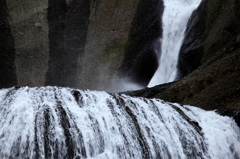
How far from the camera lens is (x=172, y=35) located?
9.69 meters

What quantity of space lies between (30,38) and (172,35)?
5.18 m

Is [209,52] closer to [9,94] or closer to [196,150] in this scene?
[196,150]

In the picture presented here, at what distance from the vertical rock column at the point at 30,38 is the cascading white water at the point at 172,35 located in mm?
4211

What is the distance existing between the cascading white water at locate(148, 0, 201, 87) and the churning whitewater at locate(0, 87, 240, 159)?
4161 mm

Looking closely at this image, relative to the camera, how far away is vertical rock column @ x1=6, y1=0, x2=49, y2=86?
936cm

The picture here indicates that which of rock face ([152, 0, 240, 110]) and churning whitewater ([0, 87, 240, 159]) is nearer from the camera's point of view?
churning whitewater ([0, 87, 240, 159])

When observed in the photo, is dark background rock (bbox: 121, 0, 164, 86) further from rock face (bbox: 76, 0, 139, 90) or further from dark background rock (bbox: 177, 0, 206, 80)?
dark background rock (bbox: 177, 0, 206, 80)

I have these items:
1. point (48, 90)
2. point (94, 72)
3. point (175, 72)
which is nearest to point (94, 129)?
point (48, 90)

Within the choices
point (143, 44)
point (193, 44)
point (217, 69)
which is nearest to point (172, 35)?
point (143, 44)

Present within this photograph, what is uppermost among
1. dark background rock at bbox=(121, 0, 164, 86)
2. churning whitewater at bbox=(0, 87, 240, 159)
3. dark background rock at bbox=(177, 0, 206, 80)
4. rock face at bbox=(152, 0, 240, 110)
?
dark background rock at bbox=(121, 0, 164, 86)

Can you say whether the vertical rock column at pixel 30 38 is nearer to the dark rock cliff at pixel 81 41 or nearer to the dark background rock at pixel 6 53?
the dark rock cliff at pixel 81 41

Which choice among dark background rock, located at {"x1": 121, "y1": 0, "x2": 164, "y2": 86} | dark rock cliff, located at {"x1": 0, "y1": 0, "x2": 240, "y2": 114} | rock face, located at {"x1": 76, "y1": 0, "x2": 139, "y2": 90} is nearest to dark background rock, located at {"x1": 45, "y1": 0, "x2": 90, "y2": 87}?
dark rock cliff, located at {"x1": 0, "y1": 0, "x2": 240, "y2": 114}

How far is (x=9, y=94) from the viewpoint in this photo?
448cm

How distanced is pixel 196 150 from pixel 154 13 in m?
6.93
